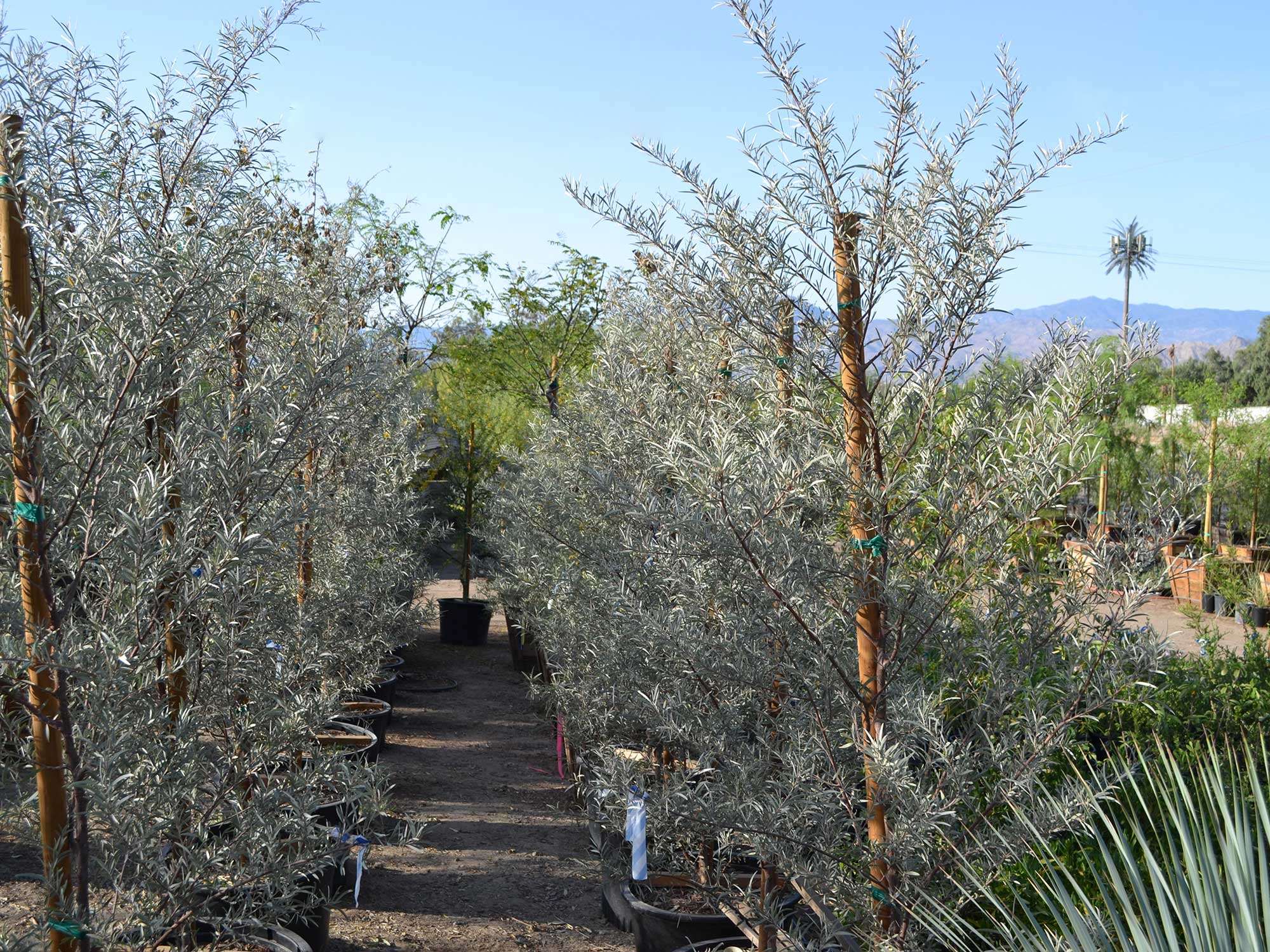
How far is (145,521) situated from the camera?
1946mm

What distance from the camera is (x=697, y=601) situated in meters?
2.86

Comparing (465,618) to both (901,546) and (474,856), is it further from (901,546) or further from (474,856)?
(901,546)

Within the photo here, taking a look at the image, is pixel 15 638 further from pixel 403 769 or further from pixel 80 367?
pixel 403 769

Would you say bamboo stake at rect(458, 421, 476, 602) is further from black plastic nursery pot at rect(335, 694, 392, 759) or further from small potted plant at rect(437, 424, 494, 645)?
black plastic nursery pot at rect(335, 694, 392, 759)

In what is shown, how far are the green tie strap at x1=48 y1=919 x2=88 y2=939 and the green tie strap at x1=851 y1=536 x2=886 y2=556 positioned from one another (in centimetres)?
189

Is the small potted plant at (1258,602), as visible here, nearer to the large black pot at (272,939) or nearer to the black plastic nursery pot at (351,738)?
the black plastic nursery pot at (351,738)

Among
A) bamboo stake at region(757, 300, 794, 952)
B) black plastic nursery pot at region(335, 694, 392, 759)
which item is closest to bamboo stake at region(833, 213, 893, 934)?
bamboo stake at region(757, 300, 794, 952)

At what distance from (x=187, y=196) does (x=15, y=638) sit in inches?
47.6

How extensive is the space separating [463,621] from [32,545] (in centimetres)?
873

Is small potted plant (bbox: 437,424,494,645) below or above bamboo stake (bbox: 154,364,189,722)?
below

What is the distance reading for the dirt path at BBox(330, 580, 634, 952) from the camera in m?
4.16

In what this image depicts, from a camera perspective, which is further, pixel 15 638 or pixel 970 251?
pixel 970 251

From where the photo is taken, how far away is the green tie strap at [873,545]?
222cm

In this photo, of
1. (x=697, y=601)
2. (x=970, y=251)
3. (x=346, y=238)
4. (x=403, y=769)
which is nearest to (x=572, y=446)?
(x=346, y=238)
